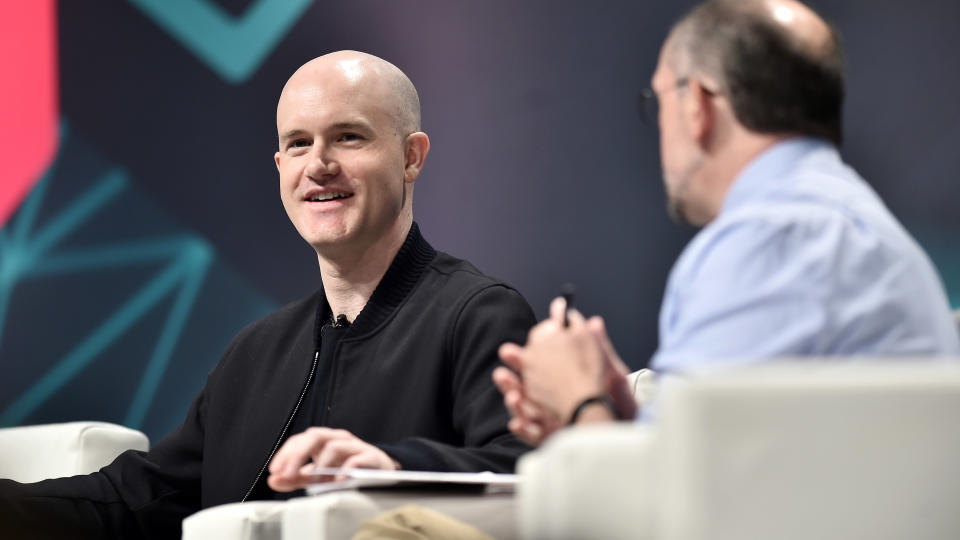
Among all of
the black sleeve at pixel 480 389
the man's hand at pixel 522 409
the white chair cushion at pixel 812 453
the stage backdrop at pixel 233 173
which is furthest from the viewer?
the stage backdrop at pixel 233 173

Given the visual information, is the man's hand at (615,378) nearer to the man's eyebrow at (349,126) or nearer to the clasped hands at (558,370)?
the clasped hands at (558,370)

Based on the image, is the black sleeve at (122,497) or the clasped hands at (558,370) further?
the black sleeve at (122,497)

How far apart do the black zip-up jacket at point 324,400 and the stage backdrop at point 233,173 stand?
0.68 metres

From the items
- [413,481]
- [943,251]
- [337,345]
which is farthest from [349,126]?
[943,251]

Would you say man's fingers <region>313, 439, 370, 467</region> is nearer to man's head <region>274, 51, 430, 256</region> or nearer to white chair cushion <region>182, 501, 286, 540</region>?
white chair cushion <region>182, 501, 286, 540</region>

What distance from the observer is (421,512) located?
1.54m

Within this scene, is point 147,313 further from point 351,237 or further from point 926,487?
point 926,487

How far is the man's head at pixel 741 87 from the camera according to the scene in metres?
1.47

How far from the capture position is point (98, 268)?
3.58 m

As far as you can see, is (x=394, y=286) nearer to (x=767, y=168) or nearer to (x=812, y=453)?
(x=767, y=168)

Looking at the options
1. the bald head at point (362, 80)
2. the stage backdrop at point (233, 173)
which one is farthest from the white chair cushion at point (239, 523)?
the stage backdrop at point (233, 173)

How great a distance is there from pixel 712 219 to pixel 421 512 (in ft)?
1.73

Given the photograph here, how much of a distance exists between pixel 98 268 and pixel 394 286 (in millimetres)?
1536

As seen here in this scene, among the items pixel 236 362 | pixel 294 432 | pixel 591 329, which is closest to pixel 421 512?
pixel 591 329
